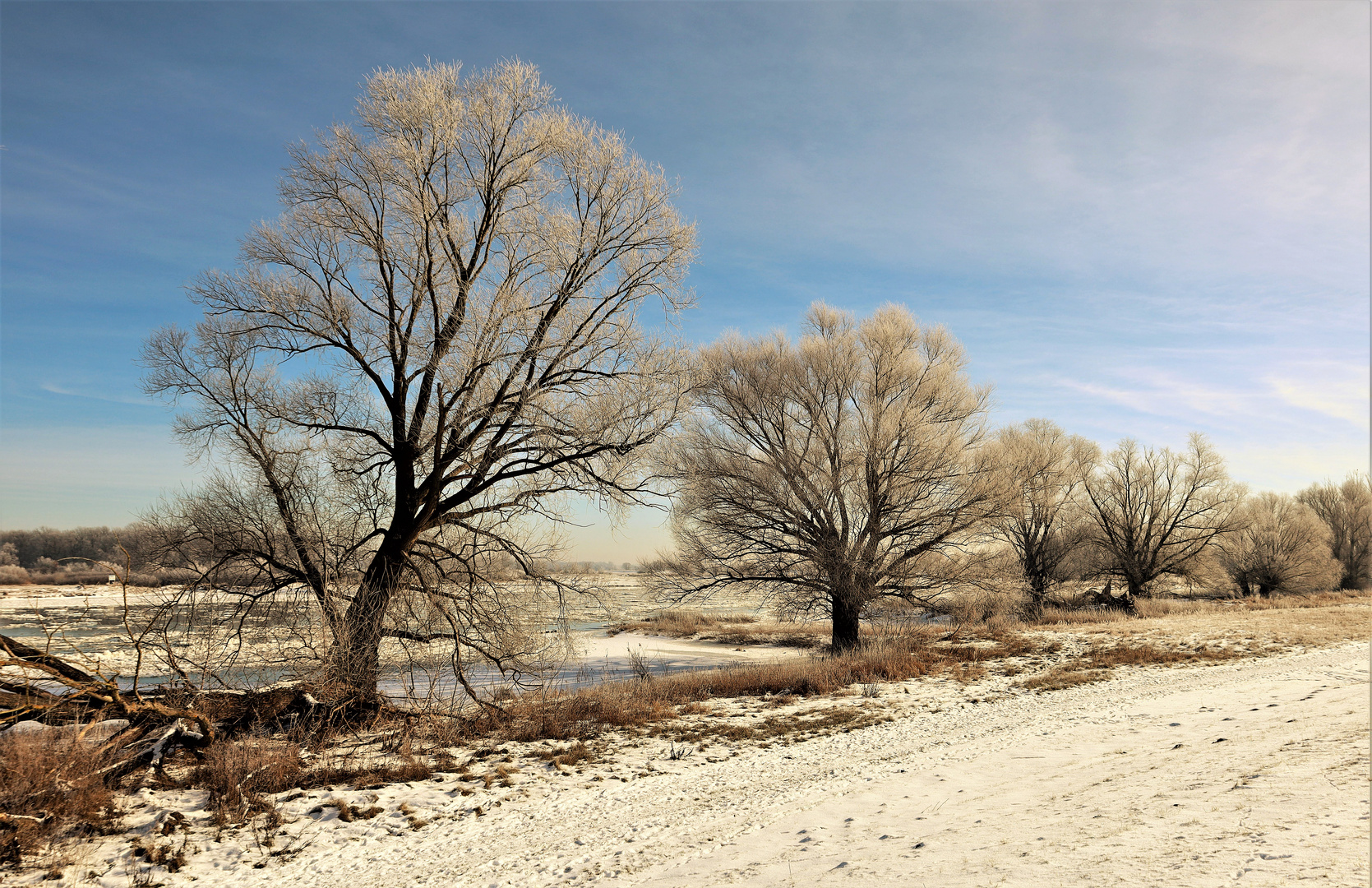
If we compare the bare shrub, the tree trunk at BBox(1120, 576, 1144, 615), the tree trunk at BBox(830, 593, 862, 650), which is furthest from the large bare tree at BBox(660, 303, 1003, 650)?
the tree trunk at BBox(1120, 576, 1144, 615)

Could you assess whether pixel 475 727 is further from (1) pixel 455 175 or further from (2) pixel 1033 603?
(2) pixel 1033 603

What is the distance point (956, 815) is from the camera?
6199 millimetres

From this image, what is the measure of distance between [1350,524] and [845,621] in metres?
54.6

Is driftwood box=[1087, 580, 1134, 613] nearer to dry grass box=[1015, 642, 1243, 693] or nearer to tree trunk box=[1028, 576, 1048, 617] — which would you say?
tree trunk box=[1028, 576, 1048, 617]

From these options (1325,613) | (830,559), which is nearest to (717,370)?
(830,559)

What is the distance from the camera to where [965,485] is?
65.6 ft

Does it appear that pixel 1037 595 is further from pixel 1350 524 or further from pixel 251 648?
pixel 1350 524

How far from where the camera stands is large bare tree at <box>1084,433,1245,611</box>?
120 ft

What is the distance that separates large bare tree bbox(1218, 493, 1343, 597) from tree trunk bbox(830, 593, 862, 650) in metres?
32.2

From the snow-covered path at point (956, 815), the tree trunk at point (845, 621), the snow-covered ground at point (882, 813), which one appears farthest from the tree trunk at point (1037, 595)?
the snow-covered path at point (956, 815)

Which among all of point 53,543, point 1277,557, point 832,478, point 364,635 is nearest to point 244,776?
point 364,635

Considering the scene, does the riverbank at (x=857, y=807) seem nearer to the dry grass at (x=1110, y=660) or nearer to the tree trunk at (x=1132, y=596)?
the dry grass at (x=1110, y=660)

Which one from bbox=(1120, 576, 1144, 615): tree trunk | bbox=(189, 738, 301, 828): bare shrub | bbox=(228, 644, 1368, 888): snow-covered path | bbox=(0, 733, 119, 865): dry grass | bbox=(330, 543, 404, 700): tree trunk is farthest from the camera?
bbox=(1120, 576, 1144, 615): tree trunk

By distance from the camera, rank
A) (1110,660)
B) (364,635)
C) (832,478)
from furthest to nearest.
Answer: (832,478) → (1110,660) → (364,635)
